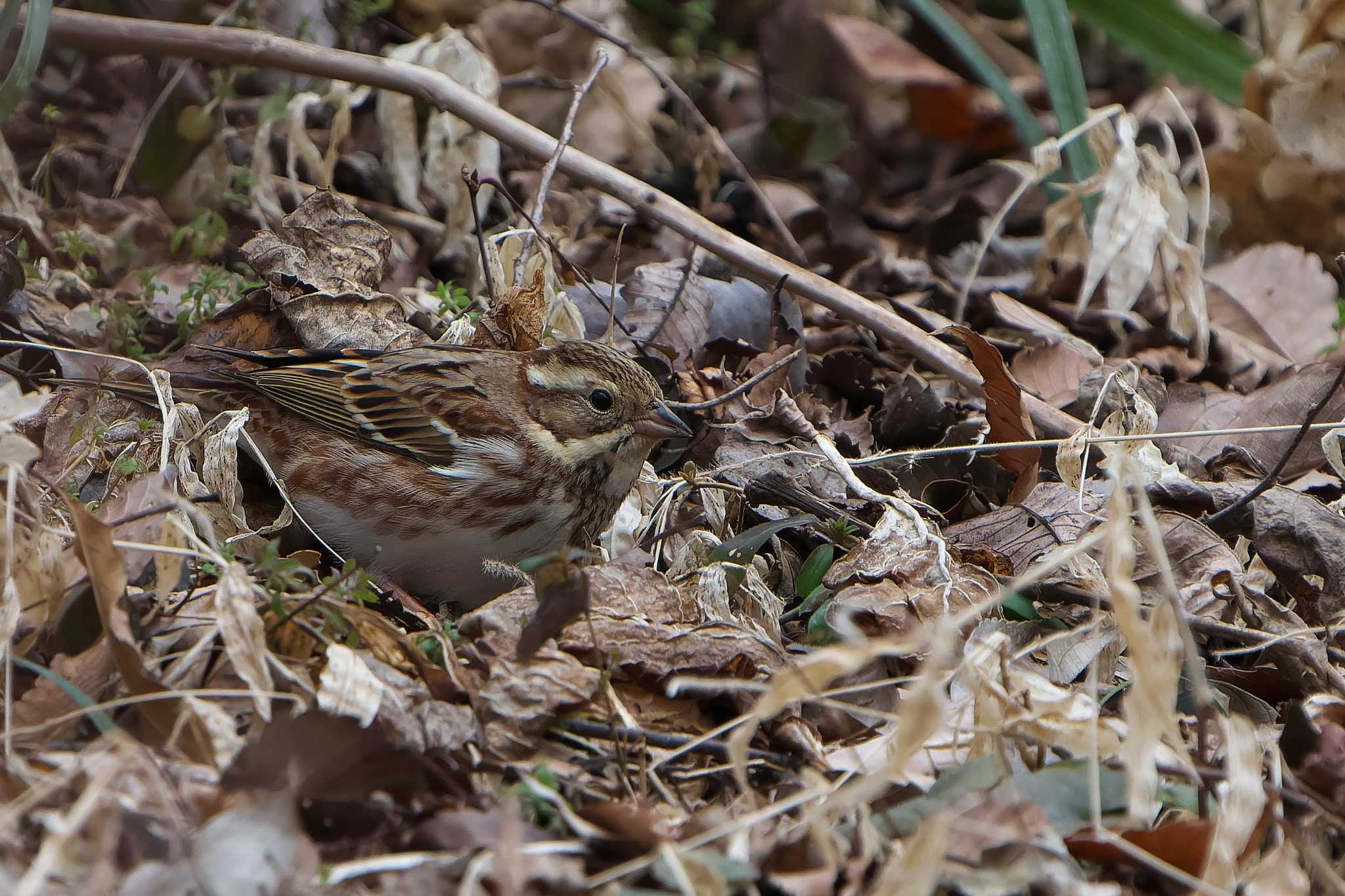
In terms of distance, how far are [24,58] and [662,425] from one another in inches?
79.2

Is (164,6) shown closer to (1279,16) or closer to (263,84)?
(263,84)

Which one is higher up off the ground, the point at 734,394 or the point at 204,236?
the point at 734,394

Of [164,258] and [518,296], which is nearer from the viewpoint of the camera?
[518,296]

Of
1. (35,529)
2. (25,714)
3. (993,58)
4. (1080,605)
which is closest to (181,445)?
(35,529)

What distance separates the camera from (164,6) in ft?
20.0

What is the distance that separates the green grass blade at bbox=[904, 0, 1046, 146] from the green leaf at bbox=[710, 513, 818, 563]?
8.93ft

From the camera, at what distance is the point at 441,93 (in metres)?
4.77

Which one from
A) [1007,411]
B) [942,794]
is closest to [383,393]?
[1007,411]

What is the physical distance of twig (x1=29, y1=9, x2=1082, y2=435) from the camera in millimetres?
4707

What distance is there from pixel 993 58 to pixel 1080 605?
16.3 ft

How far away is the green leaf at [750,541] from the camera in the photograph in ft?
12.4

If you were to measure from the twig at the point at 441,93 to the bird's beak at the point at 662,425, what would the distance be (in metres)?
0.81

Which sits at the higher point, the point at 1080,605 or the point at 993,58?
the point at 993,58

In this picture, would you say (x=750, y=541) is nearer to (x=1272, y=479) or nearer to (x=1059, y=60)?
(x=1272, y=479)
